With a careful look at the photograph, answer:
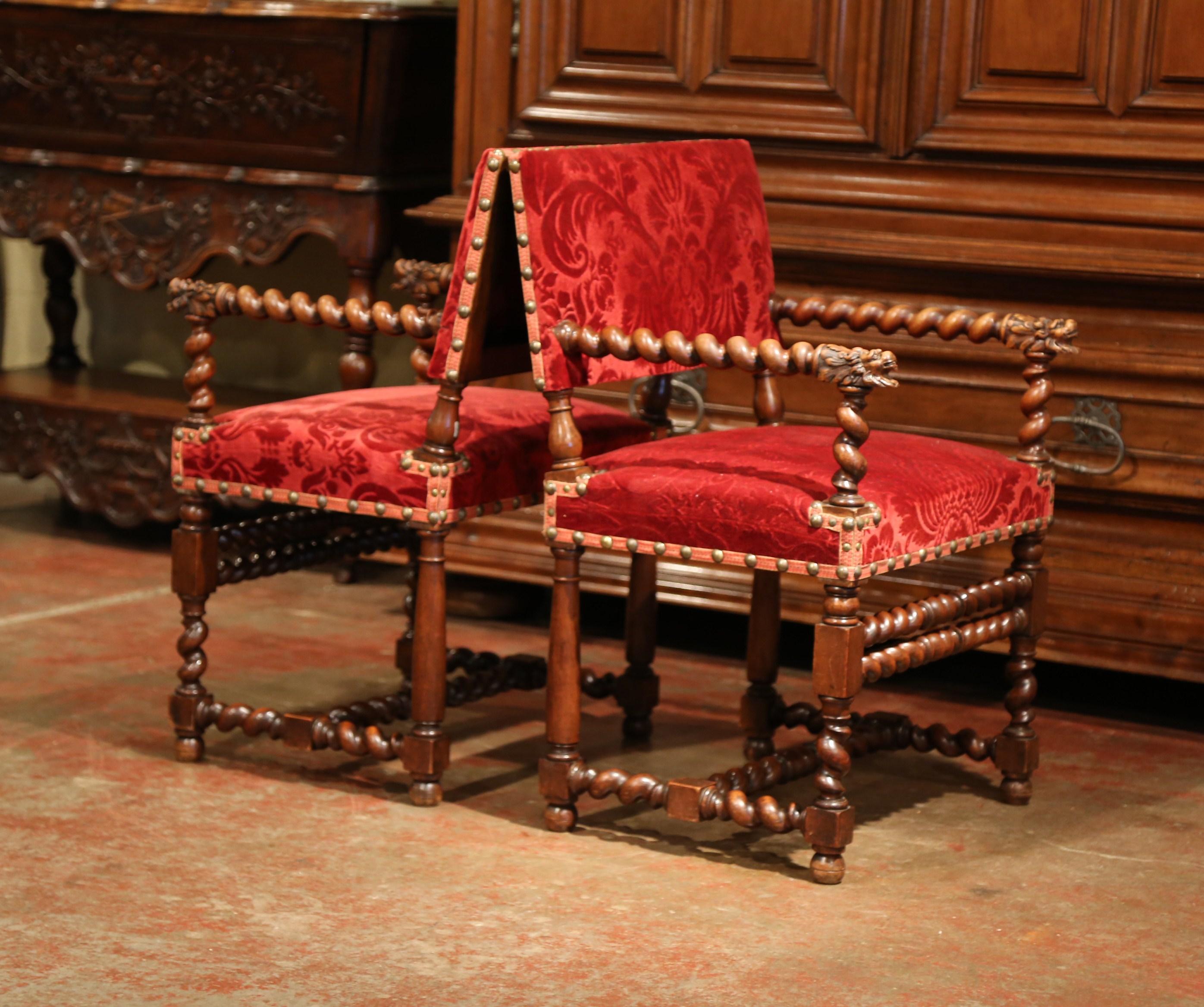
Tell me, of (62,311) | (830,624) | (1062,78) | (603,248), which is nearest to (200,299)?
(603,248)

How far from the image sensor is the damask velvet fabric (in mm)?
2973

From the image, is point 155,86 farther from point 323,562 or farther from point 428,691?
A: point 428,691

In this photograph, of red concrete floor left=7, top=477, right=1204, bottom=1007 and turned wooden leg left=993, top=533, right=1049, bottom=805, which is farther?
turned wooden leg left=993, top=533, right=1049, bottom=805

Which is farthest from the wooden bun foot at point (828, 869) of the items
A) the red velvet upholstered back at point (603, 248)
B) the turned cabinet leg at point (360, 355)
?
the turned cabinet leg at point (360, 355)

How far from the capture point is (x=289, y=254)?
17.4ft

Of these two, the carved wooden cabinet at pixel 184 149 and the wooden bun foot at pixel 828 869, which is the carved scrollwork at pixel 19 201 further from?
the wooden bun foot at pixel 828 869

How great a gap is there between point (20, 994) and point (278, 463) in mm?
1029

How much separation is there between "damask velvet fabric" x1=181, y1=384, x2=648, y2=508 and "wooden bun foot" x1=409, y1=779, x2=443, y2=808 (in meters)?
0.46

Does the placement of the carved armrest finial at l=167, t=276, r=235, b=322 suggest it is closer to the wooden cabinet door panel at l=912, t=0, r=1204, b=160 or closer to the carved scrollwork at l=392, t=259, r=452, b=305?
the carved scrollwork at l=392, t=259, r=452, b=305

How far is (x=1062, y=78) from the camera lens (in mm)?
3533

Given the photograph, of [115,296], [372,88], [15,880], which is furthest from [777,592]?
[115,296]

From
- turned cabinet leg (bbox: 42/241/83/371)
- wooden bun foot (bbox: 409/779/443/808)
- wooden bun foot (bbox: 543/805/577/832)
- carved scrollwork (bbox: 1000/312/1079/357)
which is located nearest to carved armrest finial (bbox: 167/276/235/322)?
wooden bun foot (bbox: 409/779/443/808)

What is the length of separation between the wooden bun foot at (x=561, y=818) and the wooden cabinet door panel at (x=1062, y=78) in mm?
1514

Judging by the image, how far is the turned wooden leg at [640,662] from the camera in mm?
3449
